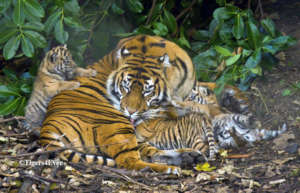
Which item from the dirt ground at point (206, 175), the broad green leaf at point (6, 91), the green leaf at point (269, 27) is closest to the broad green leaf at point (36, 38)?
the broad green leaf at point (6, 91)

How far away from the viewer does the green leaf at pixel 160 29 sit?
5938 millimetres

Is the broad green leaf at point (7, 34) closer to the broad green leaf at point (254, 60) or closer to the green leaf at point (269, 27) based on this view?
the broad green leaf at point (254, 60)

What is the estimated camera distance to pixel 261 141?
5.61 metres

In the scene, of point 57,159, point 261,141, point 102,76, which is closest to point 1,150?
point 57,159

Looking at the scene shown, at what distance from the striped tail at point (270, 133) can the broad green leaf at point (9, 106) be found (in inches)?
112

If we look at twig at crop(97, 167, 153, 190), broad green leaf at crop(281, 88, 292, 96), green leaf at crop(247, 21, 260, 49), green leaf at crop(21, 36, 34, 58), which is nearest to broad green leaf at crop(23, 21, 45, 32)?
green leaf at crop(21, 36, 34, 58)

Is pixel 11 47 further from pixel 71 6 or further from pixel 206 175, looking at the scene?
pixel 206 175

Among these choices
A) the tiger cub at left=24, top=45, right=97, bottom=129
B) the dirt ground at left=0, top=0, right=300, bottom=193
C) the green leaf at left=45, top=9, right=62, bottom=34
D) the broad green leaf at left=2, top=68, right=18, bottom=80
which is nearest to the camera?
the dirt ground at left=0, top=0, right=300, bottom=193

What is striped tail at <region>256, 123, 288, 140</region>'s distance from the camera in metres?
5.54

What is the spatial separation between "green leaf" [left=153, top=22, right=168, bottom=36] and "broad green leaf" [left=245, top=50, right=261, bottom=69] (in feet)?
3.74

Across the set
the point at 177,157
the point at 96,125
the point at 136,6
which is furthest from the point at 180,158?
the point at 136,6

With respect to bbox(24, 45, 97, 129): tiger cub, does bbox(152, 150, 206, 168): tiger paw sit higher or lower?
lower

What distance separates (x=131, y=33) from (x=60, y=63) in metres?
0.94

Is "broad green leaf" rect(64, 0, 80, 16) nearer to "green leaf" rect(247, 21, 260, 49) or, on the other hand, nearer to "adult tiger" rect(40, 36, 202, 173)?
"adult tiger" rect(40, 36, 202, 173)
